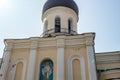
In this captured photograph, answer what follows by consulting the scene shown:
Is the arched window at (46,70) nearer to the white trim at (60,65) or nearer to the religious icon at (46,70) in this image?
the religious icon at (46,70)

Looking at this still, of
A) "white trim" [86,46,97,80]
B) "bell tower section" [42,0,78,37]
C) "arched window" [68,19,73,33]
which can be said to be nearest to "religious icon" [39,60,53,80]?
"white trim" [86,46,97,80]

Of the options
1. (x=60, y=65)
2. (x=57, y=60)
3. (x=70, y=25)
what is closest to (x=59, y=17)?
(x=70, y=25)

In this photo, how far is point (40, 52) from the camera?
13570mm

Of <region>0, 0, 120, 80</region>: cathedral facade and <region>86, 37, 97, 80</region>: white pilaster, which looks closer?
<region>86, 37, 97, 80</region>: white pilaster

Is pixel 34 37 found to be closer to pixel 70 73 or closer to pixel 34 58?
pixel 34 58

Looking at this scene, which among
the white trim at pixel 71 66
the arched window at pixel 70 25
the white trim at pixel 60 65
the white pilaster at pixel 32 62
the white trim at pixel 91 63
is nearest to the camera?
the white trim at pixel 91 63

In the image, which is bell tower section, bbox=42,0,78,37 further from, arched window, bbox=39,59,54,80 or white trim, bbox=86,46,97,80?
white trim, bbox=86,46,97,80

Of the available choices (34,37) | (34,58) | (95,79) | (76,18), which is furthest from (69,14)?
(95,79)

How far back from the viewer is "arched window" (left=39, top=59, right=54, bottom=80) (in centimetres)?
1267

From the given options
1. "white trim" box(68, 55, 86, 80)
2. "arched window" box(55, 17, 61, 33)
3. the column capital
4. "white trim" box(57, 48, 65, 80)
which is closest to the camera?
"white trim" box(57, 48, 65, 80)

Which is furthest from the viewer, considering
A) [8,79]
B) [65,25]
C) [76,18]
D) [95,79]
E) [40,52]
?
[76,18]

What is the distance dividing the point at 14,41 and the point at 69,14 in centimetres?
587

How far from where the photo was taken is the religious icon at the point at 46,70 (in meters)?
12.7

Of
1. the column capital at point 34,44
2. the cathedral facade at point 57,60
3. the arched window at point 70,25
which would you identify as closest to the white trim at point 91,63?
the cathedral facade at point 57,60
